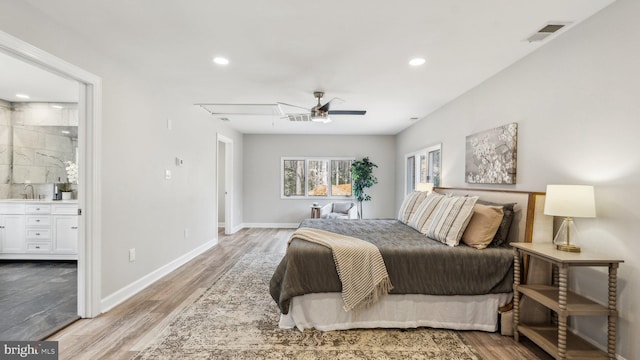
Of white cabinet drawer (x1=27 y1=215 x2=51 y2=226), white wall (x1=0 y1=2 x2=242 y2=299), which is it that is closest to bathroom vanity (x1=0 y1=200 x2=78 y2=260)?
white cabinet drawer (x1=27 y1=215 x2=51 y2=226)

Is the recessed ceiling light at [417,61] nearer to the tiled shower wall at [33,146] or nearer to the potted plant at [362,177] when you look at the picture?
the potted plant at [362,177]

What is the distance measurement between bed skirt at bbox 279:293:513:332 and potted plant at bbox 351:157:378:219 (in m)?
4.53

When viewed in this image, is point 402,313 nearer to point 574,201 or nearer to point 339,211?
point 574,201

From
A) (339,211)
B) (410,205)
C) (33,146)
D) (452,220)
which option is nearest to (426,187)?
(410,205)

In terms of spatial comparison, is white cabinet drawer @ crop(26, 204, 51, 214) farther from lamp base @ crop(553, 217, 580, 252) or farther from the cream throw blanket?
lamp base @ crop(553, 217, 580, 252)

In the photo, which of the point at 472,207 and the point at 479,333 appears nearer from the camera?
the point at 479,333

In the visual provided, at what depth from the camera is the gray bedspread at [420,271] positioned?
2232mm

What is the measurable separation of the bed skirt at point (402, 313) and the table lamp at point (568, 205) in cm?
65

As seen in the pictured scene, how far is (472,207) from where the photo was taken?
8.30 ft

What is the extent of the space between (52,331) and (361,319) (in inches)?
98.3

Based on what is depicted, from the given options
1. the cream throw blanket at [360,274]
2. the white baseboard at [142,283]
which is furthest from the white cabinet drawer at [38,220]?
the cream throw blanket at [360,274]

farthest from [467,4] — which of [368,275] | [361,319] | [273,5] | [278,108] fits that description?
[278,108]

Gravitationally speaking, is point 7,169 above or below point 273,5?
below

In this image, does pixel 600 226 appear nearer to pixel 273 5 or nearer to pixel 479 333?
pixel 479 333
